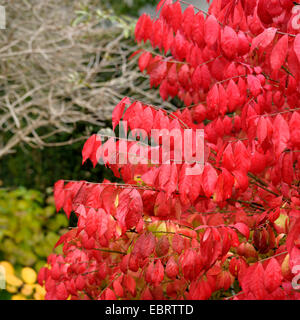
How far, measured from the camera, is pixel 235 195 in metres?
1.98

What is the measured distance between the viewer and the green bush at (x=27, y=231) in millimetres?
3900

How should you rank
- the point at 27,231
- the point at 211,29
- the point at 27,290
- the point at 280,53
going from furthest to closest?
1. the point at 27,231
2. the point at 27,290
3. the point at 211,29
4. the point at 280,53

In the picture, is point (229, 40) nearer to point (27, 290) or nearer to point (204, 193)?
point (204, 193)

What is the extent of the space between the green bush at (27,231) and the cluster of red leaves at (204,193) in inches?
70.3

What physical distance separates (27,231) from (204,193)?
9.58 feet

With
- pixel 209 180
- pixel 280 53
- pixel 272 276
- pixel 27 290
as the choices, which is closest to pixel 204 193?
pixel 209 180

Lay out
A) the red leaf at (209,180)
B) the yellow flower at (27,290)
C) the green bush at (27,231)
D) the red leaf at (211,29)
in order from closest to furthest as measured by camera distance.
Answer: the red leaf at (209,180)
the red leaf at (211,29)
the yellow flower at (27,290)
the green bush at (27,231)

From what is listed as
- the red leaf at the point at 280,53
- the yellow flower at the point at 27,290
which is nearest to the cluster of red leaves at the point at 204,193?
the red leaf at the point at 280,53

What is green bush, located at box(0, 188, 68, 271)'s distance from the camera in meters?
3.90

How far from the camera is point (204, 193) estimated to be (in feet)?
5.59

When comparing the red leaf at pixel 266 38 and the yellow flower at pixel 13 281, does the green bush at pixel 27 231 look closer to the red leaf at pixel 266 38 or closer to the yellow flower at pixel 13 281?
the yellow flower at pixel 13 281

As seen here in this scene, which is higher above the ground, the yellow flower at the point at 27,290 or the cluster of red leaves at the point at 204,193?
the cluster of red leaves at the point at 204,193

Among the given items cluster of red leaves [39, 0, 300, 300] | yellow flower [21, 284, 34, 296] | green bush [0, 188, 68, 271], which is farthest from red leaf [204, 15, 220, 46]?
green bush [0, 188, 68, 271]
